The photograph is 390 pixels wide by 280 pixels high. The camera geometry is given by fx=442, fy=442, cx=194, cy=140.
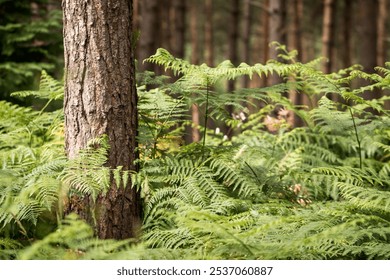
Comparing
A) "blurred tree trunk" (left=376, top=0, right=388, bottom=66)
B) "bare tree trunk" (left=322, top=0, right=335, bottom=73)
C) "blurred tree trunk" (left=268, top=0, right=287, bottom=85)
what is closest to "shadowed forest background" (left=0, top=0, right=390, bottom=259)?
"blurred tree trunk" (left=268, top=0, right=287, bottom=85)

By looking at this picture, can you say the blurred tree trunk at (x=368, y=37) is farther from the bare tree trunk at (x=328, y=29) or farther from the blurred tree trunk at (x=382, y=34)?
the blurred tree trunk at (x=382, y=34)

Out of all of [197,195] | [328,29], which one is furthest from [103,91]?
[328,29]

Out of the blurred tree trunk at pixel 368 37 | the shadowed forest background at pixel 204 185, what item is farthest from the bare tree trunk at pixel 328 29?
the shadowed forest background at pixel 204 185

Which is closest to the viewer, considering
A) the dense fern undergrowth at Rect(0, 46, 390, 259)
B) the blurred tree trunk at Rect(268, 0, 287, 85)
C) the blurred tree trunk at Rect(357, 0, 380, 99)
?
the dense fern undergrowth at Rect(0, 46, 390, 259)

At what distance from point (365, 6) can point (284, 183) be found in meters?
7.48

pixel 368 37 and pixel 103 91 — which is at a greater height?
pixel 368 37

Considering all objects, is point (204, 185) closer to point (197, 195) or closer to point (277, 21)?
point (197, 195)

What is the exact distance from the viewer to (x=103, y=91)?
2955 mm

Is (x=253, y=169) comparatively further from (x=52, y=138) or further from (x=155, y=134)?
(x=52, y=138)

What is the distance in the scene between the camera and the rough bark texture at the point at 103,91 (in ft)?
9.61

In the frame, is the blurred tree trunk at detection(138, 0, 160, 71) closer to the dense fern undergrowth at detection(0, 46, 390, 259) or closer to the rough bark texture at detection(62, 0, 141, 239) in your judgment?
the dense fern undergrowth at detection(0, 46, 390, 259)

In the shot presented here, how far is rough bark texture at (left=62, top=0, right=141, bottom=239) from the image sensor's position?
115 inches

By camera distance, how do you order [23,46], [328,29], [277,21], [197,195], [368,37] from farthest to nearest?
1. [328,29]
2. [368,37]
3. [277,21]
4. [23,46]
5. [197,195]
